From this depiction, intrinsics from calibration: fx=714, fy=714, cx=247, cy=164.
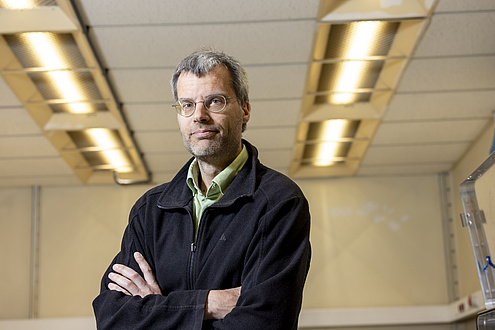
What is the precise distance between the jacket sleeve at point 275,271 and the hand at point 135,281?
262 millimetres

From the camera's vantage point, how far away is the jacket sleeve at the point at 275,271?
1831 mm

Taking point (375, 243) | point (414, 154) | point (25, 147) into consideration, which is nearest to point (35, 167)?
point (25, 147)

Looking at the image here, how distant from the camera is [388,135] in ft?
22.0

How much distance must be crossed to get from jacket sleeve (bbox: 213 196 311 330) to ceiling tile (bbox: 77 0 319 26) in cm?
263

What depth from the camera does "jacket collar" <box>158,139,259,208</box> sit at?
6.56 feet

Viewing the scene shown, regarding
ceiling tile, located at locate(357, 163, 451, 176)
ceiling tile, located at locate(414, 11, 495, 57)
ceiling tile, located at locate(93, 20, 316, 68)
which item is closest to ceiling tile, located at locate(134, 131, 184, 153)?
ceiling tile, located at locate(93, 20, 316, 68)

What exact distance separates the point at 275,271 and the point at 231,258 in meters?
0.13

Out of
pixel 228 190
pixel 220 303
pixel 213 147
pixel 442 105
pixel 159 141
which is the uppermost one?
pixel 159 141

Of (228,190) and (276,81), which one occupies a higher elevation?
(276,81)

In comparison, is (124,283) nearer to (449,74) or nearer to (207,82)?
(207,82)

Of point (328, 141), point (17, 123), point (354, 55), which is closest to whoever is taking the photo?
point (354, 55)

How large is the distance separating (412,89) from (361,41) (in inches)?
36.5

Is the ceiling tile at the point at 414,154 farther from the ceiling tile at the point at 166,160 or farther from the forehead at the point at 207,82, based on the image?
the forehead at the point at 207,82

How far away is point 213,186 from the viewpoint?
6.84 feet
